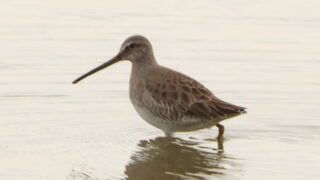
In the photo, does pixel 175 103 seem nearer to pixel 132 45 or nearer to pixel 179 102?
pixel 179 102

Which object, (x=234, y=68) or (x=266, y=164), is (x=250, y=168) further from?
(x=234, y=68)

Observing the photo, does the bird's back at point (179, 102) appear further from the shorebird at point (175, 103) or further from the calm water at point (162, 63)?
the calm water at point (162, 63)

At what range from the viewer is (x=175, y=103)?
927 cm

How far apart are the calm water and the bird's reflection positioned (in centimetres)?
1

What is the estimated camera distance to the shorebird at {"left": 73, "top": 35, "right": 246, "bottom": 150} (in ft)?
30.1

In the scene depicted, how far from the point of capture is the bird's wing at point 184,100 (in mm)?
9141

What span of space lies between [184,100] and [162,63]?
3408 mm

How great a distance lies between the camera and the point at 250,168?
839cm

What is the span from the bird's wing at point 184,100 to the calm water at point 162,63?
382 mm

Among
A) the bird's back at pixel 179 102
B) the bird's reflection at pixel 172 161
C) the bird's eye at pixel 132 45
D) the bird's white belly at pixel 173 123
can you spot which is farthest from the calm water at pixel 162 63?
the bird's eye at pixel 132 45

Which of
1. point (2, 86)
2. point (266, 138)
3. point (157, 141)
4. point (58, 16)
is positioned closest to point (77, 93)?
point (2, 86)

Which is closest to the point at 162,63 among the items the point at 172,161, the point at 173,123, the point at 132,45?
the point at 132,45

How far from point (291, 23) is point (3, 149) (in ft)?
23.5

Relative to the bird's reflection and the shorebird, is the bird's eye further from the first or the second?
the bird's reflection
